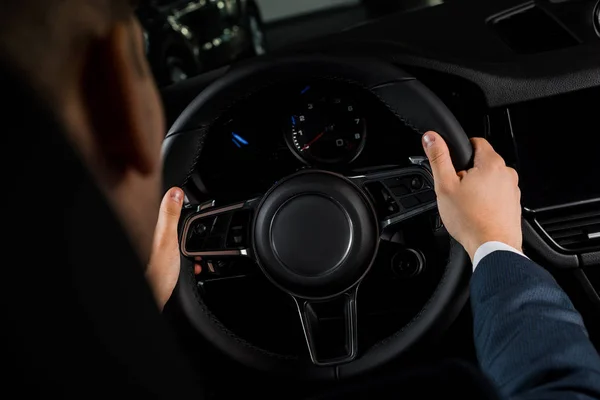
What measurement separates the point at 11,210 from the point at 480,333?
90 centimetres

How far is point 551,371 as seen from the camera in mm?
935

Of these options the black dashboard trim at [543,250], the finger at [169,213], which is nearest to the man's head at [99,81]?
the finger at [169,213]

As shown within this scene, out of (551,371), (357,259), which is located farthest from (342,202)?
(551,371)

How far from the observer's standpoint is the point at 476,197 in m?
1.35

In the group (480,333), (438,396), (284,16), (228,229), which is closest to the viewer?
(438,396)

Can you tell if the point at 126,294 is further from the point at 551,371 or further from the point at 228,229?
the point at 228,229

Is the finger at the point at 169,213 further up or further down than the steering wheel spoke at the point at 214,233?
further up

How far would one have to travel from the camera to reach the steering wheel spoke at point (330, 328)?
4.68 ft

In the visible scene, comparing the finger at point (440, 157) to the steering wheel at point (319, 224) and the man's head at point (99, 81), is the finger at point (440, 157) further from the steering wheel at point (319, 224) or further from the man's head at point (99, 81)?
the man's head at point (99, 81)

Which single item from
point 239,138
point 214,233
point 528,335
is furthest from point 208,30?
point 528,335

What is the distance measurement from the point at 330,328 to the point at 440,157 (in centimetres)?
49

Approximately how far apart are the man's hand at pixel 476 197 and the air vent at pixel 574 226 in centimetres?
23

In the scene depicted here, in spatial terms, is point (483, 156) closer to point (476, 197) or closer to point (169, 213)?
→ point (476, 197)

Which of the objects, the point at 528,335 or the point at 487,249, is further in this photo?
the point at 487,249
